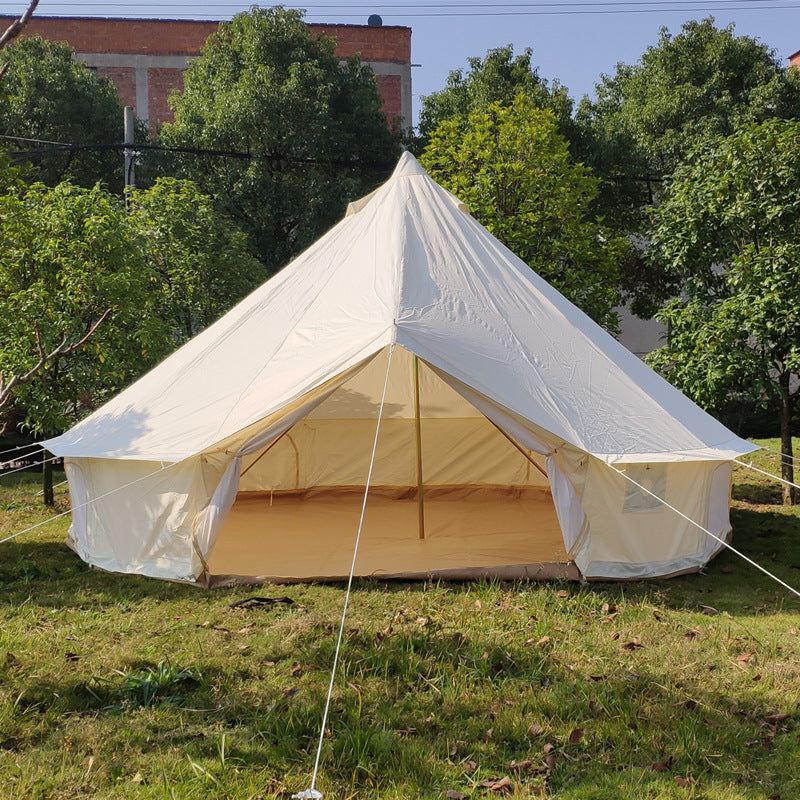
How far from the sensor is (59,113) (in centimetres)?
1498

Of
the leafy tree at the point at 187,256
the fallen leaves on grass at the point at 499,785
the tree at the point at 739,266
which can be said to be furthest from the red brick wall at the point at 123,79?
the fallen leaves on grass at the point at 499,785

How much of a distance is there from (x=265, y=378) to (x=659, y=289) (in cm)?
1162

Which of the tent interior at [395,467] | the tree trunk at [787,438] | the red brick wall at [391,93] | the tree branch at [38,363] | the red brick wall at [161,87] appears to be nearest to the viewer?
the tree branch at [38,363]

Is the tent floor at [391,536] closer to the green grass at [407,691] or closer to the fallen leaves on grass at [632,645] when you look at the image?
the green grass at [407,691]

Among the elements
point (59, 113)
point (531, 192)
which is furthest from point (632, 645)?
point (59, 113)

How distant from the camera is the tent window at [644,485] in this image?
16.2ft

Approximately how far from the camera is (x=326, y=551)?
583 cm

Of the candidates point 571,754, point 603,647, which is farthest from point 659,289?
point 571,754

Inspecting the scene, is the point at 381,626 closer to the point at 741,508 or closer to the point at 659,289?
the point at 741,508

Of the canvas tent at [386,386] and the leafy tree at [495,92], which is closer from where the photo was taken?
the canvas tent at [386,386]

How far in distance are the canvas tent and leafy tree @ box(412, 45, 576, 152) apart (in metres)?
9.19

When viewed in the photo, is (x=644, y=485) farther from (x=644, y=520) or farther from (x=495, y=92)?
(x=495, y=92)

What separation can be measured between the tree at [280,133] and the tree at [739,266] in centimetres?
747

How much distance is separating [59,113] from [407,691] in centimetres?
1426
